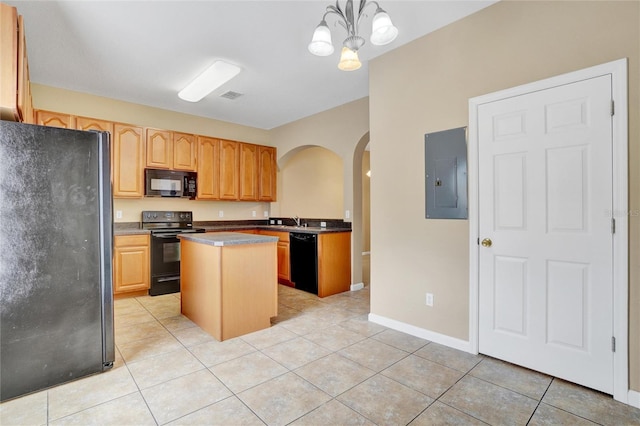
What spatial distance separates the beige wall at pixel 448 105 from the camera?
6.30ft

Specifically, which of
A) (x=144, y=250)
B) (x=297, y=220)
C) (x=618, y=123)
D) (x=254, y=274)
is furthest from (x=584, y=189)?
(x=144, y=250)

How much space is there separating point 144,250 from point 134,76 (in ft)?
7.31

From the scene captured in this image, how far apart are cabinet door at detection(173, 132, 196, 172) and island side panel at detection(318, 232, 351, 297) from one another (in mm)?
2406

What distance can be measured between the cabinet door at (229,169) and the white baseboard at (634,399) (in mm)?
5075

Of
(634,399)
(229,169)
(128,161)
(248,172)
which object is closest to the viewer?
(634,399)

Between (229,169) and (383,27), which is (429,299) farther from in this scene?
(229,169)

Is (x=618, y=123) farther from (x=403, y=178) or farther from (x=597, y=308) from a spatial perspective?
(x=403, y=178)

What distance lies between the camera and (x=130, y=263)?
4.16m

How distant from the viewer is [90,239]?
7.25 feet

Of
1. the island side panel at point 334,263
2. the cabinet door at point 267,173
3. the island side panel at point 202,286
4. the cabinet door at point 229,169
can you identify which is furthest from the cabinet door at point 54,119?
the island side panel at point 334,263

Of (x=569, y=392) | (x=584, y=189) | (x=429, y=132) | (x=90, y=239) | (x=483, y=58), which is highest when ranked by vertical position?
(x=483, y=58)

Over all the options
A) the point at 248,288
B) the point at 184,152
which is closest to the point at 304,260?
the point at 248,288

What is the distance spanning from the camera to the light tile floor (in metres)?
1.78

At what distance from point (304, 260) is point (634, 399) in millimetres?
3450
